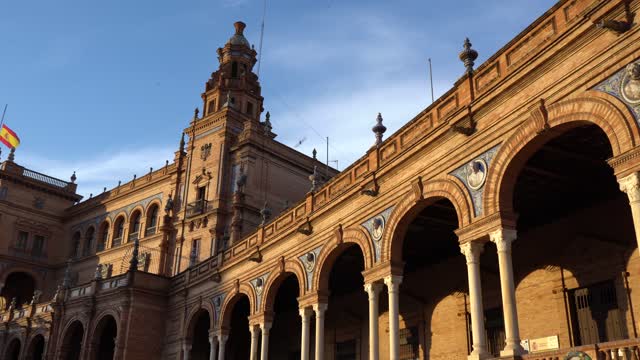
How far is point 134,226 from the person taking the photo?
1759 inches

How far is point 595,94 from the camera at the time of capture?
10.6 meters

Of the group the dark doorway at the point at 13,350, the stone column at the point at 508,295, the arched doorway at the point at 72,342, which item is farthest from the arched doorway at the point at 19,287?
the stone column at the point at 508,295

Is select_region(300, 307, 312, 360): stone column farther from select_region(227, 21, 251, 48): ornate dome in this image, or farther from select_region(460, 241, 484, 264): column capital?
select_region(227, 21, 251, 48): ornate dome

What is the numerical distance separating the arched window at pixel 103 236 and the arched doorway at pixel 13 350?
989cm

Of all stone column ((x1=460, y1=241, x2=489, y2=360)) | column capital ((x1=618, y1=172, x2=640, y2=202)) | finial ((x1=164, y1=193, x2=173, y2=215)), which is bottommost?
stone column ((x1=460, y1=241, x2=489, y2=360))

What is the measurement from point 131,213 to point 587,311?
3608 centimetres

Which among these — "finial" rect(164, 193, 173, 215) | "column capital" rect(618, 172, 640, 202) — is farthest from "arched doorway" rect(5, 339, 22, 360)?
"column capital" rect(618, 172, 640, 202)

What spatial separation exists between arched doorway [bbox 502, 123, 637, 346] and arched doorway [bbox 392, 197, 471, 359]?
2.35 metres

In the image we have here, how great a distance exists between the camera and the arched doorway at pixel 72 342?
106 feet

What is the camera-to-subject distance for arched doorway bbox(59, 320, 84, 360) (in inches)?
1267

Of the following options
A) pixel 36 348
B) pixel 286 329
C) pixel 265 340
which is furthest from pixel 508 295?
pixel 36 348

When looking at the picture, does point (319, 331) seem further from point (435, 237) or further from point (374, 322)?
point (435, 237)

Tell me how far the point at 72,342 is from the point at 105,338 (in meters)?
1.72

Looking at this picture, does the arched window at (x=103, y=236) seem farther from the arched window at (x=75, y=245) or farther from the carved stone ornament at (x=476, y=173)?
the carved stone ornament at (x=476, y=173)
